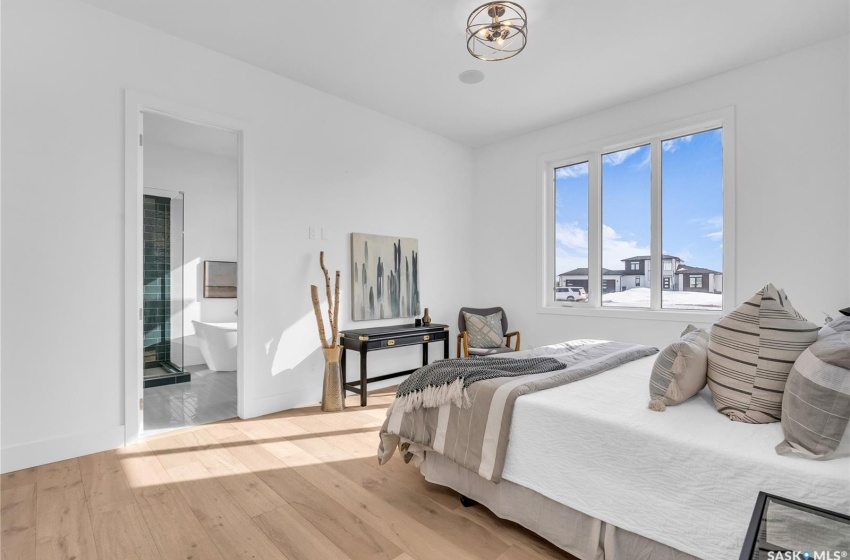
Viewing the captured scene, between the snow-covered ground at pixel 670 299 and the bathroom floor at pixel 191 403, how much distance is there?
379 centimetres

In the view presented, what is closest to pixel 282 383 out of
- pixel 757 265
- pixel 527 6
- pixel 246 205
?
pixel 246 205

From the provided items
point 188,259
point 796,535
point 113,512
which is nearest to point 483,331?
point 113,512

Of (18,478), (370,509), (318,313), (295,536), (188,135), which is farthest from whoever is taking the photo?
(188,135)

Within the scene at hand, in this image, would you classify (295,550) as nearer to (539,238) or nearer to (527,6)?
(527,6)

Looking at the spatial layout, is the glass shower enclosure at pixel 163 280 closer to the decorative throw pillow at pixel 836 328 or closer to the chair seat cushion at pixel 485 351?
the chair seat cushion at pixel 485 351

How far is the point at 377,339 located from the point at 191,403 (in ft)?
5.93

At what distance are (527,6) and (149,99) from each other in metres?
2.67

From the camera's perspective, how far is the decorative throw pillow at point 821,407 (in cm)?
123

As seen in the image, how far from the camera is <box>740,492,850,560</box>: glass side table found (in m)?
0.90

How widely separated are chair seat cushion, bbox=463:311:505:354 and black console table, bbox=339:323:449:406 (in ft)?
1.15

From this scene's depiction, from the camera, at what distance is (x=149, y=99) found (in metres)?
3.00

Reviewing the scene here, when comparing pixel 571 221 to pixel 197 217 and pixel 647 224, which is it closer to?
pixel 647 224

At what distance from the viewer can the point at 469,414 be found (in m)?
1.98

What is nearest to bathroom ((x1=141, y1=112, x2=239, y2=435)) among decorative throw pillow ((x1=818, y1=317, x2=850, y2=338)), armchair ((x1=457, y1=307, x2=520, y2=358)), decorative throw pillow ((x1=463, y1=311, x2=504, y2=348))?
armchair ((x1=457, y1=307, x2=520, y2=358))
